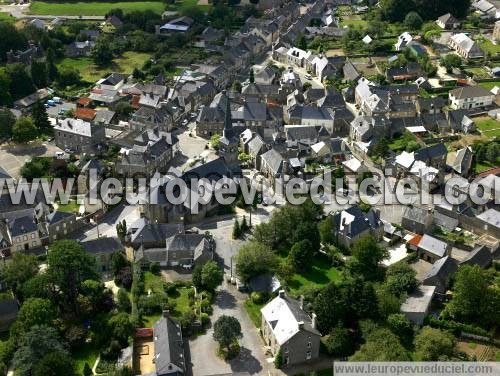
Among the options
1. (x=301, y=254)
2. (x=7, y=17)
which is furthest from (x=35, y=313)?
(x=7, y=17)

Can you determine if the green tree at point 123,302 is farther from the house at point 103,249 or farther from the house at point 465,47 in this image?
the house at point 465,47

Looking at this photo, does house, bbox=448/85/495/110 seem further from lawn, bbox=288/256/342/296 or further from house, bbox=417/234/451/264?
lawn, bbox=288/256/342/296

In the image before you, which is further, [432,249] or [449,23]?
[449,23]

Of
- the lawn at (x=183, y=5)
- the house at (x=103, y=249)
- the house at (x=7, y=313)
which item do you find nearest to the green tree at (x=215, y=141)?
the house at (x=103, y=249)

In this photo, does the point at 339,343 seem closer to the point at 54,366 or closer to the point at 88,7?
the point at 54,366

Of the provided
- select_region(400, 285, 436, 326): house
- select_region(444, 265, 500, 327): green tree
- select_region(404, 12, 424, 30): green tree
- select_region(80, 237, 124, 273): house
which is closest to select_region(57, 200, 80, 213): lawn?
select_region(80, 237, 124, 273): house
